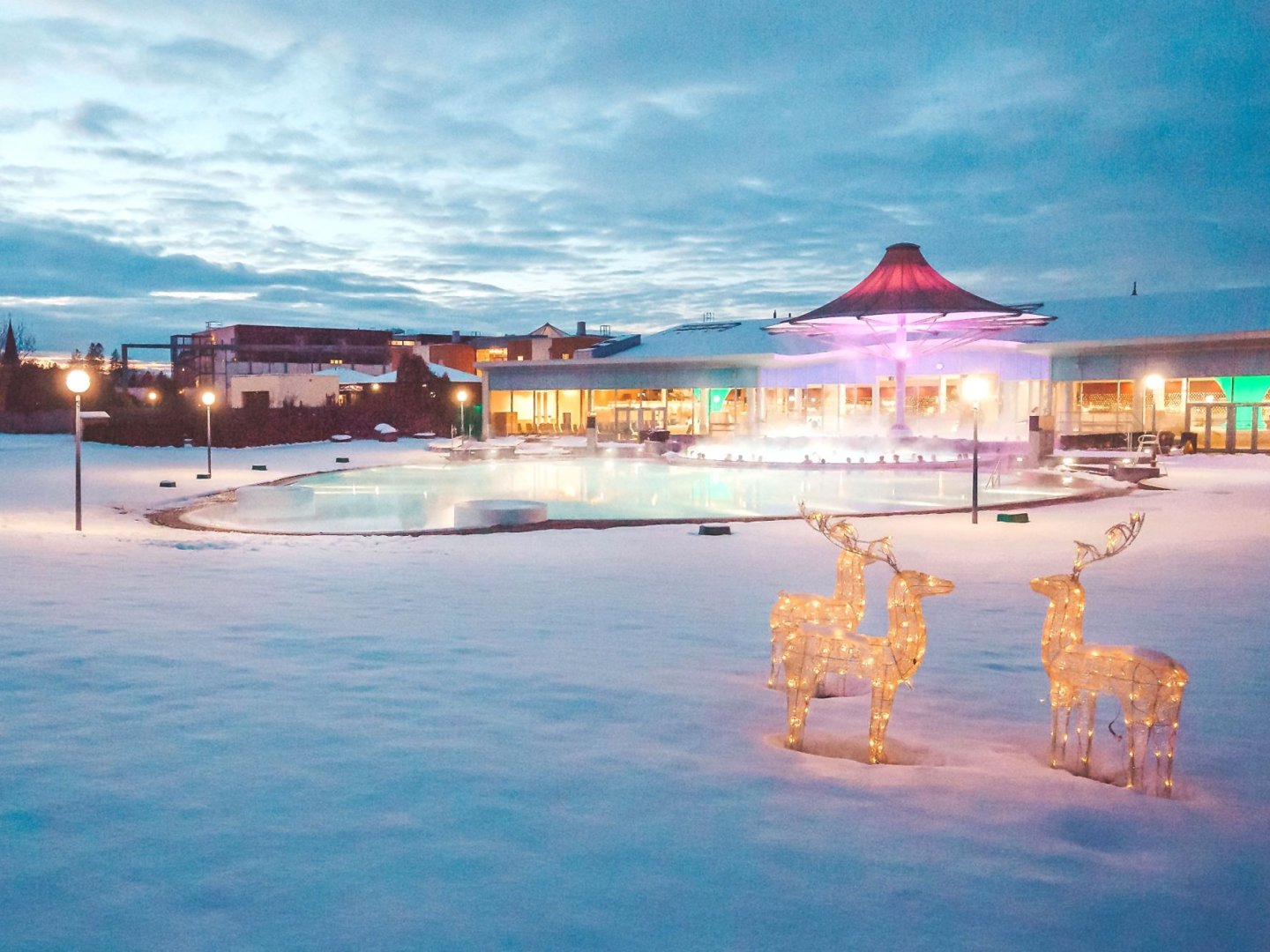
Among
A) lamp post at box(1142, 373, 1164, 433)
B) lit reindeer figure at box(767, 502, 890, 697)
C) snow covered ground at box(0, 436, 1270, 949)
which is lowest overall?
snow covered ground at box(0, 436, 1270, 949)

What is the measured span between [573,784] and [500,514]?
9599 millimetres

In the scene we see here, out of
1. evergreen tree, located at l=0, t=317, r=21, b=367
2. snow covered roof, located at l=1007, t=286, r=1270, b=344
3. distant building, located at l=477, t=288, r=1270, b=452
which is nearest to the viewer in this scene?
distant building, located at l=477, t=288, r=1270, b=452

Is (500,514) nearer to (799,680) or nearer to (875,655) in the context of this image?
(799,680)

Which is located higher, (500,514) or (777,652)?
(500,514)

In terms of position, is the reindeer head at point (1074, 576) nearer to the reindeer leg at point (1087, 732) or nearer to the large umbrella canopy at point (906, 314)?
the reindeer leg at point (1087, 732)

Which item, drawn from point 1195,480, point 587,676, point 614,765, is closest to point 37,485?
point 587,676

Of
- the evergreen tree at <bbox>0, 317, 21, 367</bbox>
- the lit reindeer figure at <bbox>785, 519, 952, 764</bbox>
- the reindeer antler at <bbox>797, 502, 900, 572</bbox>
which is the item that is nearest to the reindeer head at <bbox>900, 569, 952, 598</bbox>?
the lit reindeer figure at <bbox>785, 519, 952, 764</bbox>

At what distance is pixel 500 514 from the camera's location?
43.9 ft

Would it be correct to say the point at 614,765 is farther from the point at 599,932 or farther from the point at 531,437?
the point at 531,437

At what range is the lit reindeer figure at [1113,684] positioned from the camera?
3.90m

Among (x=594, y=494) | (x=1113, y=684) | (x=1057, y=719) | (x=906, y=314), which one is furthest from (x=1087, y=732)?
(x=906, y=314)

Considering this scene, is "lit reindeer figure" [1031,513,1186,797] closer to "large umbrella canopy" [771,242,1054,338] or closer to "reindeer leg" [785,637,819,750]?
"reindeer leg" [785,637,819,750]

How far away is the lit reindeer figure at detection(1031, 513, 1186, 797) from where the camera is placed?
12.8 ft

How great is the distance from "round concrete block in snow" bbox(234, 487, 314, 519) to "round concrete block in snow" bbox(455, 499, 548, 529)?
3.94m
